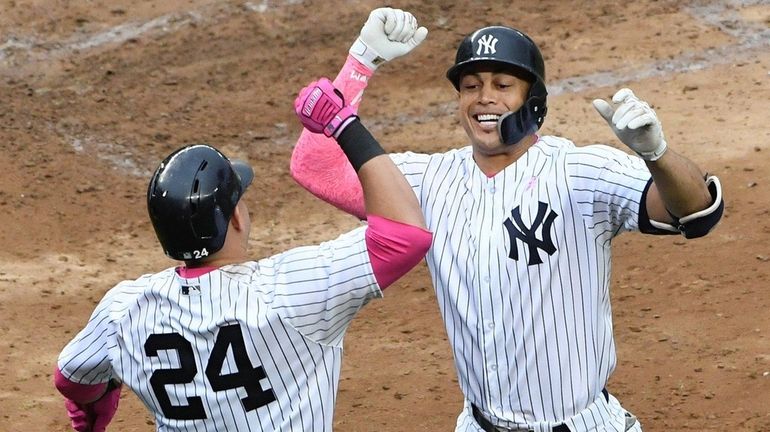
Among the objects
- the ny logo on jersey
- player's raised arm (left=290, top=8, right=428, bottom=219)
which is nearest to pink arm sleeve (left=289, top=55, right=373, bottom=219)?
player's raised arm (left=290, top=8, right=428, bottom=219)

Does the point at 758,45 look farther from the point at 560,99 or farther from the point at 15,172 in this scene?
the point at 15,172

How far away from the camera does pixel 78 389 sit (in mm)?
3877

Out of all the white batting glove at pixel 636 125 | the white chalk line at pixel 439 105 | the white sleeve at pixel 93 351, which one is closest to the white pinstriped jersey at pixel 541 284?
the white batting glove at pixel 636 125

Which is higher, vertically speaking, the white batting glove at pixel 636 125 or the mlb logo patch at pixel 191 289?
the white batting glove at pixel 636 125

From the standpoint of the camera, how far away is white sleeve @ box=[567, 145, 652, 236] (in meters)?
3.79

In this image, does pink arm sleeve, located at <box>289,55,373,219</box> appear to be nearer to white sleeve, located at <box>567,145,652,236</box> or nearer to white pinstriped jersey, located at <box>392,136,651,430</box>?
white pinstriped jersey, located at <box>392,136,651,430</box>

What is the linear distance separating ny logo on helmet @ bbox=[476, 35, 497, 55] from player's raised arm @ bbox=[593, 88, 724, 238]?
2.05 feet

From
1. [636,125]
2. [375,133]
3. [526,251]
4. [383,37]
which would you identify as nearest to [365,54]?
[383,37]

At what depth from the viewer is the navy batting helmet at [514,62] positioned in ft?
13.3

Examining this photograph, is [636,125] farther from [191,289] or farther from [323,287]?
[191,289]

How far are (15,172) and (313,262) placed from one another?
618 centimetres

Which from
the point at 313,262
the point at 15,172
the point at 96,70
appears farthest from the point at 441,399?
the point at 96,70

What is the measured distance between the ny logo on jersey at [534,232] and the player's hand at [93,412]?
52.3 inches

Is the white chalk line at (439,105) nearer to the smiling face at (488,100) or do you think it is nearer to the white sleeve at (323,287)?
the smiling face at (488,100)
